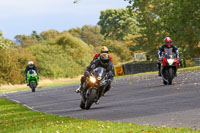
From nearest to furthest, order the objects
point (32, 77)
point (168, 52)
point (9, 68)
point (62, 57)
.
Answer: point (168, 52)
point (32, 77)
point (9, 68)
point (62, 57)

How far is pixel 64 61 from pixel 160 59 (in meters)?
62.9

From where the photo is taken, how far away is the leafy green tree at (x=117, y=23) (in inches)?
4751

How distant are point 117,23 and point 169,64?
354ft

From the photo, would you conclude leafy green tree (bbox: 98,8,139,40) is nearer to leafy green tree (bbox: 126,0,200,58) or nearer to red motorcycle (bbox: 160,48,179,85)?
leafy green tree (bbox: 126,0,200,58)

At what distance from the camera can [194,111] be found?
1196cm

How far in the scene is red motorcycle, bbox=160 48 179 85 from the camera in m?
22.7

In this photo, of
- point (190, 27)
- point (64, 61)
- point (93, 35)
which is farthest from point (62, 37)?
point (93, 35)

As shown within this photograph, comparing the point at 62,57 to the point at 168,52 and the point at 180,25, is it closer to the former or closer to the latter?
the point at 180,25

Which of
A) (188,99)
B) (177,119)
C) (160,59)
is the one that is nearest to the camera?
(177,119)

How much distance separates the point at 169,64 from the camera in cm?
2269

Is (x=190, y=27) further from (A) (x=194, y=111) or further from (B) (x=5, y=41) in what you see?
(A) (x=194, y=111)

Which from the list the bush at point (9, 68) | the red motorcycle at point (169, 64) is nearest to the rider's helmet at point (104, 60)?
the red motorcycle at point (169, 64)

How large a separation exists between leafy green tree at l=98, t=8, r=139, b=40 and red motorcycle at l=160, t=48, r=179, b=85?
92.2 meters

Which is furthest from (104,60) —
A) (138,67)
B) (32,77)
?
(138,67)
